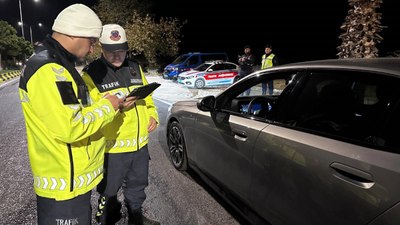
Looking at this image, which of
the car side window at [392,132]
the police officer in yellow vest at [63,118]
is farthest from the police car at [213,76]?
the car side window at [392,132]

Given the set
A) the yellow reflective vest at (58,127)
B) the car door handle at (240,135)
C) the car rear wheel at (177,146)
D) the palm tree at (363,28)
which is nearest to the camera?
the yellow reflective vest at (58,127)

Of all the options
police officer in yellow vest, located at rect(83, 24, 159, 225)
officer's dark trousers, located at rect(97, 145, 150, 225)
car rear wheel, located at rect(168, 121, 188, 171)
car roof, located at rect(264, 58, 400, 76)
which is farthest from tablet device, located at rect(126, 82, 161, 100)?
car rear wheel, located at rect(168, 121, 188, 171)

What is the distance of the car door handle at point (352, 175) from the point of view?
160cm

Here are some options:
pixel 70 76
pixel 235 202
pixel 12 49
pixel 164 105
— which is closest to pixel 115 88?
pixel 70 76

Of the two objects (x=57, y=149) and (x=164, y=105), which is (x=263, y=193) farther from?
(x=164, y=105)

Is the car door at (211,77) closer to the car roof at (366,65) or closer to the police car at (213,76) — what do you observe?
the police car at (213,76)

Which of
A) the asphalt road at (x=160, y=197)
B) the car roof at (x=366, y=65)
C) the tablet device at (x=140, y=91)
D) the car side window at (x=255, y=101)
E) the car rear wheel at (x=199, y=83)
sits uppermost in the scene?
the car roof at (x=366, y=65)

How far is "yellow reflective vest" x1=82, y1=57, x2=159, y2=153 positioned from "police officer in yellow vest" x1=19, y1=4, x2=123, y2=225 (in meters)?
0.60

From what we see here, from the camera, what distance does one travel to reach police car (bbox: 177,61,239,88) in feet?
A: 46.0

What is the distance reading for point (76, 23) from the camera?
1.73m

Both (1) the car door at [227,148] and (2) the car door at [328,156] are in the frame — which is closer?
(2) the car door at [328,156]

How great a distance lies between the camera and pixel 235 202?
2.74 m

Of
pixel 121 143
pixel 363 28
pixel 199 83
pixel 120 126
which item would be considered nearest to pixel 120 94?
pixel 120 126

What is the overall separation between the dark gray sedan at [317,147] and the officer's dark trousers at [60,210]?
131cm
